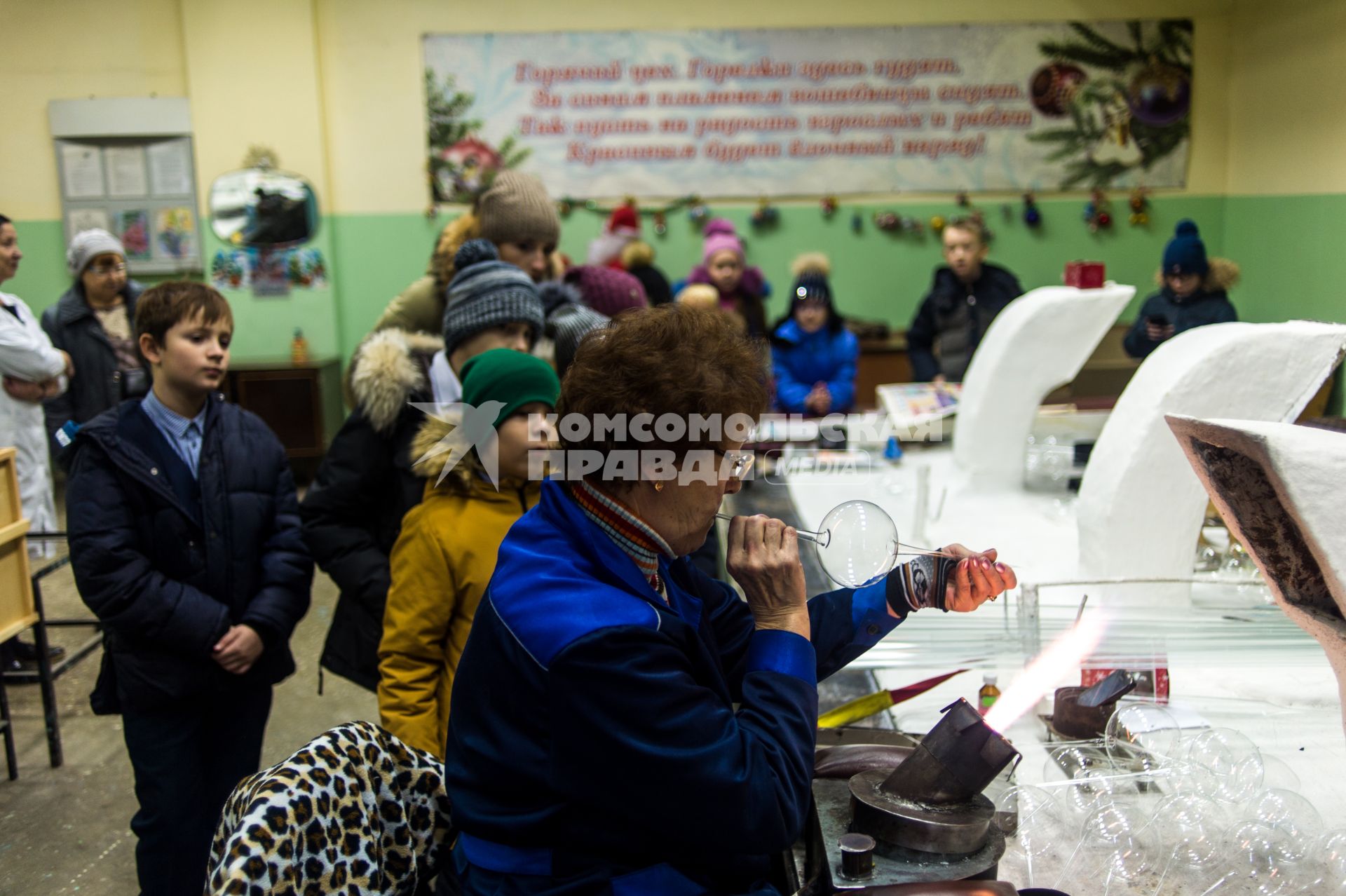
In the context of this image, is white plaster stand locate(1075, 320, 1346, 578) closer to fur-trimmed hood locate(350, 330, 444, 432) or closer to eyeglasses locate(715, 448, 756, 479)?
eyeglasses locate(715, 448, 756, 479)

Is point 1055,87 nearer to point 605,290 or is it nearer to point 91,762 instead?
point 605,290

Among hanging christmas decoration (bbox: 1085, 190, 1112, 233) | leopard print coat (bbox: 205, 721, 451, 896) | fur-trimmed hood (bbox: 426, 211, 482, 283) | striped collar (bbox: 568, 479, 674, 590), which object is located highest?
hanging christmas decoration (bbox: 1085, 190, 1112, 233)

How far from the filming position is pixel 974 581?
147cm

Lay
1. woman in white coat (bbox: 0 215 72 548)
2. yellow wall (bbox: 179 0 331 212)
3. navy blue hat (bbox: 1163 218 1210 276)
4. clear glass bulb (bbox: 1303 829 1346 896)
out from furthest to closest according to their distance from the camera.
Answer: yellow wall (bbox: 179 0 331 212) < woman in white coat (bbox: 0 215 72 548) < navy blue hat (bbox: 1163 218 1210 276) < clear glass bulb (bbox: 1303 829 1346 896)

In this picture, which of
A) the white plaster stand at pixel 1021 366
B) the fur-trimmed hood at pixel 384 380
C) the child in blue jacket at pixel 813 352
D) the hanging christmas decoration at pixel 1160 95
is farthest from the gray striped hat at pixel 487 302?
the hanging christmas decoration at pixel 1160 95

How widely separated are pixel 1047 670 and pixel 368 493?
1.53m

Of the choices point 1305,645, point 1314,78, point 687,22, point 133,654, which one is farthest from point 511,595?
point 687,22

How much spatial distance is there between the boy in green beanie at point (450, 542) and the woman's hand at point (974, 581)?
846 mm

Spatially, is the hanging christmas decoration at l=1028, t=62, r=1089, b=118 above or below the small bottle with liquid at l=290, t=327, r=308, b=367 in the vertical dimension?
above

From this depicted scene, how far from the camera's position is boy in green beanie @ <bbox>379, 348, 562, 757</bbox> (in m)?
2.04

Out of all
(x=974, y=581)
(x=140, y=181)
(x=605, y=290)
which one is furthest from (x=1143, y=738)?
(x=140, y=181)

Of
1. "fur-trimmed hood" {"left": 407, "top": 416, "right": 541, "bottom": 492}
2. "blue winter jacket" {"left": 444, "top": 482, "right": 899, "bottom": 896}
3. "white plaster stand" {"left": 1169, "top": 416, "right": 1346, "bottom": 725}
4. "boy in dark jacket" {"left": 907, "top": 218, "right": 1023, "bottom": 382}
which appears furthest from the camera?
"boy in dark jacket" {"left": 907, "top": 218, "right": 1023, "bottom": 382}

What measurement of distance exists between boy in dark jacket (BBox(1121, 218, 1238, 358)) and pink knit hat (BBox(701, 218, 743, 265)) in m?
2.65

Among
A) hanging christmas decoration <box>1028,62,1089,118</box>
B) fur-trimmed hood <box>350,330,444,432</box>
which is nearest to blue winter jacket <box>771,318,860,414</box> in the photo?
fur-trimmed hood <box>350,330,444,432</box>
